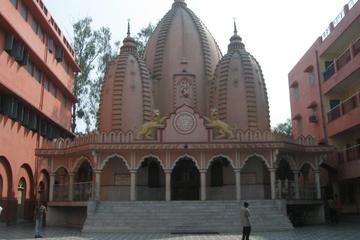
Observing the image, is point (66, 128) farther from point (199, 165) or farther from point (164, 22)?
point (199, 165)

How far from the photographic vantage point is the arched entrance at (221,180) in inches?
934

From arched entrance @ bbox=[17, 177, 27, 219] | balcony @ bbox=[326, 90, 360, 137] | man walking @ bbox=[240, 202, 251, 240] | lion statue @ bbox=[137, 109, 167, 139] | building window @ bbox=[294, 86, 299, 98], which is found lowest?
man walking @ bbox=[240, 202, 251, 240]

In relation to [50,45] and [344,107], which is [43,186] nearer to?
[50,45]

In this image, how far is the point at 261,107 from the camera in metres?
26.0

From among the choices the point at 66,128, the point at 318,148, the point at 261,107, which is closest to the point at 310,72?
the point at 261,107

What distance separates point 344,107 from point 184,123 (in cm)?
1065

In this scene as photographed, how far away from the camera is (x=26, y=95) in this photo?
2461cm

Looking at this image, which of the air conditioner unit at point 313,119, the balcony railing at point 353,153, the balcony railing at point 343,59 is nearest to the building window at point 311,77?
the air conditioner unit at point 313,119

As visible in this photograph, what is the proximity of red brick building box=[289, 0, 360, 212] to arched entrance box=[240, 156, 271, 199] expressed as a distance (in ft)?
17.5

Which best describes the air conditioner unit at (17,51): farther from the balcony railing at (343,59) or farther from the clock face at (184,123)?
the balcony railing at (343,59)

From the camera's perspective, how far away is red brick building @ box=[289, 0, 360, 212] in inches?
982

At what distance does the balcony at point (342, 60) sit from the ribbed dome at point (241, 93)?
190 inches

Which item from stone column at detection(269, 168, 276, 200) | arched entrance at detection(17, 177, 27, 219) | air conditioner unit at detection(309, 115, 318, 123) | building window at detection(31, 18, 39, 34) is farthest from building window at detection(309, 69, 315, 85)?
arched entrance at detection(17, 177, 27, 219)

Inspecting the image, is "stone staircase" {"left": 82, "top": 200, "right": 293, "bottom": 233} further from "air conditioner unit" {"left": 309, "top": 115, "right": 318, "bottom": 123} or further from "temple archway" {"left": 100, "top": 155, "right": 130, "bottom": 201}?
"air conditioner unit" {"left": 309, "top": 115, "right": 318, "bottom": 123}
